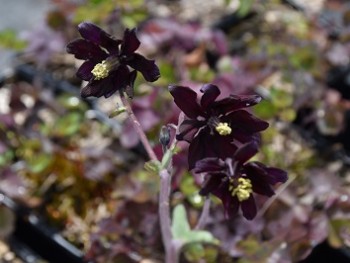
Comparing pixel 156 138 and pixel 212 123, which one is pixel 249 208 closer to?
pixel 212 123

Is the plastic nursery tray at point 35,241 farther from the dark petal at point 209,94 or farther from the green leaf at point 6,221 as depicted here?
the dark petal at point 209,94

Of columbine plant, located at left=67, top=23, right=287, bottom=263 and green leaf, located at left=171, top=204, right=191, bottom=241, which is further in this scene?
green leaf, located at left=171, top=204, right=191, bottom=241

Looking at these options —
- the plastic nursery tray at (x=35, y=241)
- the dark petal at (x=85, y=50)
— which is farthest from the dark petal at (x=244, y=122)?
the plastic nursery tray at (x=35, y=241)

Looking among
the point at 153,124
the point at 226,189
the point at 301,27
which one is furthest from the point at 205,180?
the point at 301,27

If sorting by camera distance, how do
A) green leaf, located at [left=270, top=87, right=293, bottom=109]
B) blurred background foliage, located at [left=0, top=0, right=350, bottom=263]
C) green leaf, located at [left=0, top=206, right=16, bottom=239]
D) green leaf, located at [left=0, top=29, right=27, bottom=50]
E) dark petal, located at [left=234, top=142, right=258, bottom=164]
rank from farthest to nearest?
green leaf, located at [left=0, top=29, right=27, bottom=50], green leaf, located at [left=270, top=87, right=293, bottom=109], green leaf, located at [left=0, top=206, right=16, bottom=239], blurred background foliage, located at [left=0, top=0, right=350, bottom=263], dark petal, located at [left=234, top=142, right=258, bottom=164]

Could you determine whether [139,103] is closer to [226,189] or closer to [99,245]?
[99,245]

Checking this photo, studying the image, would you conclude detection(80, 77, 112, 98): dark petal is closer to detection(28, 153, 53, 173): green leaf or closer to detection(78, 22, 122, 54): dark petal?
detection(78, 22, 122, 54): dark petal

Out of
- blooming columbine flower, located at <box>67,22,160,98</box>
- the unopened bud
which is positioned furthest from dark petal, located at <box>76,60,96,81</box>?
the unopened bud
